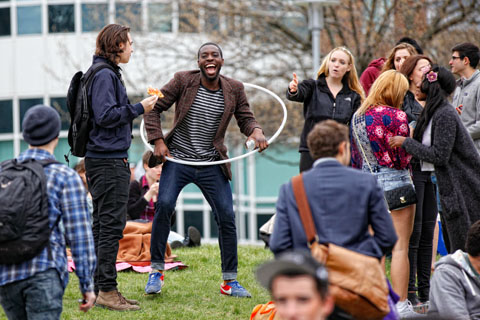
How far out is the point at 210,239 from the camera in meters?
31.1

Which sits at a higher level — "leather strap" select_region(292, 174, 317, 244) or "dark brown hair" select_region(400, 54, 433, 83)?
"dark brown hair" select_region(400, 54, 433, 83)

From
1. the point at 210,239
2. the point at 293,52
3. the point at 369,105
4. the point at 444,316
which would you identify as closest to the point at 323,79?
the point at 369,105

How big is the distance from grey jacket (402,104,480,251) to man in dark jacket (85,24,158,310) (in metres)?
2.46

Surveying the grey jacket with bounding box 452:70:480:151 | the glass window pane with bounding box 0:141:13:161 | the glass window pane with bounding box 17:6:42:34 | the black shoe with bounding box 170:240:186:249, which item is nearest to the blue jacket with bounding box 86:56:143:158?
the grey jacket with bounding box 452:70:480:151

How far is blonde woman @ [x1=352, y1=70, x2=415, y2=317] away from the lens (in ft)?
24.5

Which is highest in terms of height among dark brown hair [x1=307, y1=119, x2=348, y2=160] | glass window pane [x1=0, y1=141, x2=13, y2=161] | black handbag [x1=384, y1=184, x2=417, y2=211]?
dark brown hair [x1=307, y1=119, x2=348, y2=160]

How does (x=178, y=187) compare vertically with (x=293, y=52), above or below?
below

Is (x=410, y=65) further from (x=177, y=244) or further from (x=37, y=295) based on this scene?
(x=177, y=244)

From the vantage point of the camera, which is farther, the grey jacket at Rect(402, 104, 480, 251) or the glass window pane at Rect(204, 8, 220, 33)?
the glass window pane at Rect(204, 8, 220, 33)

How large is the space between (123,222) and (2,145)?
25048 mm

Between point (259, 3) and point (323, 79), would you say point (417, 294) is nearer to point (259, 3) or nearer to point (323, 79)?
point (323, 79)

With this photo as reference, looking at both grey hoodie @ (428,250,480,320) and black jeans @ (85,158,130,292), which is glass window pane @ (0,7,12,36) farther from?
grey hoodie @ (428,250,480,320)

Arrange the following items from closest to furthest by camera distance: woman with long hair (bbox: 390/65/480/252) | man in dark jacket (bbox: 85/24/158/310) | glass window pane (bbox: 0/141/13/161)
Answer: woman with long hair (bbox: 390/65/480/252)
man in dark jacket (bbox: 85/24/158/310)
glass window pane (bbox: 0/141/13/161)

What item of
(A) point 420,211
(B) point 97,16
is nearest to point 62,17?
(B) point 97,16
